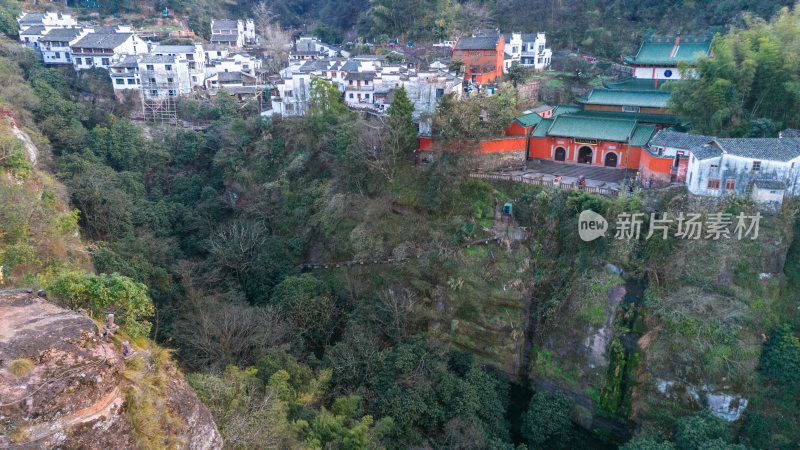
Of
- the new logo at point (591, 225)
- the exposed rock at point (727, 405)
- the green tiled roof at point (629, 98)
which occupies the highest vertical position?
the green tiled roof at point (629, 98)

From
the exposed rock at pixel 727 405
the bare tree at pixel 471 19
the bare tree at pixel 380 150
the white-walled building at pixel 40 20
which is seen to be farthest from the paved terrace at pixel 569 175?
the white-walled building at pixel 40 20

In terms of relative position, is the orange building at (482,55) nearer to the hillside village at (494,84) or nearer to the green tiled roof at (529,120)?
the hillside village at (494,84)

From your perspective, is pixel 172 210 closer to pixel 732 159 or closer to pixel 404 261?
pixel 404 261

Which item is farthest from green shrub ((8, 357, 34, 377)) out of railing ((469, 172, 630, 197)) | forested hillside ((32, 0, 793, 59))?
forested hillside ((32, 0, 793, 59))

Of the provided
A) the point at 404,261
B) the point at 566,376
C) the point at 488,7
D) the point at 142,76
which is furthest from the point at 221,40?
the point at 566,376

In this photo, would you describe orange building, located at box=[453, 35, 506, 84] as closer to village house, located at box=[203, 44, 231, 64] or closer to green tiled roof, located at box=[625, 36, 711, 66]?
green tiled roof, located at box=[625, 36, 711, 66]

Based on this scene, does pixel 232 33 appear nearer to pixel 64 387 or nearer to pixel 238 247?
pixel 238 247
